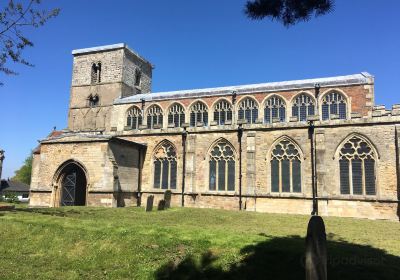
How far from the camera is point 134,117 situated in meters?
34.5

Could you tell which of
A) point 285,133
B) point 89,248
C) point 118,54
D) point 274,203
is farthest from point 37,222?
point 118,54

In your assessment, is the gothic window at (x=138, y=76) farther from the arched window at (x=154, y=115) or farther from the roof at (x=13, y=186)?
the roof at (x=13, y=186)

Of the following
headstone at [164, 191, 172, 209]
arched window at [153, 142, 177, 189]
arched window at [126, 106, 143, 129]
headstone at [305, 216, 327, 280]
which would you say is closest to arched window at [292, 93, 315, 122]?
arched window at [153, 142, 177, 189]

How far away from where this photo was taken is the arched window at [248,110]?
30.1 meters

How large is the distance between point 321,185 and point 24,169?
72.3 meters

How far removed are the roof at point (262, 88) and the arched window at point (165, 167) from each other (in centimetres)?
859

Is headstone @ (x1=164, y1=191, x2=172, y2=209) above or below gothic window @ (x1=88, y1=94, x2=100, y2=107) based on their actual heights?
below

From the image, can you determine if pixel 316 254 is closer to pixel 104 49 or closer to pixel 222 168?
pixel 222 168

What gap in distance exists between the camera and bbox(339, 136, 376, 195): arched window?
20359mm

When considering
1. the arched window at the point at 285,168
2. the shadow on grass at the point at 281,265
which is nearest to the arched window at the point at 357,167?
the arched window at the point at 285,168

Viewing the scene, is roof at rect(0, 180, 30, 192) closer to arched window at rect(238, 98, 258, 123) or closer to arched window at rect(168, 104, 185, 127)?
arched window at rect(168, 104, 185, 127)

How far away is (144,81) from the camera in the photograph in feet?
140

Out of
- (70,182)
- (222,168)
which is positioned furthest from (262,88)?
(70,182)

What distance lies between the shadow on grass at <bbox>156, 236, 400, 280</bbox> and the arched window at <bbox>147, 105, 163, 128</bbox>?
25.1 meters
